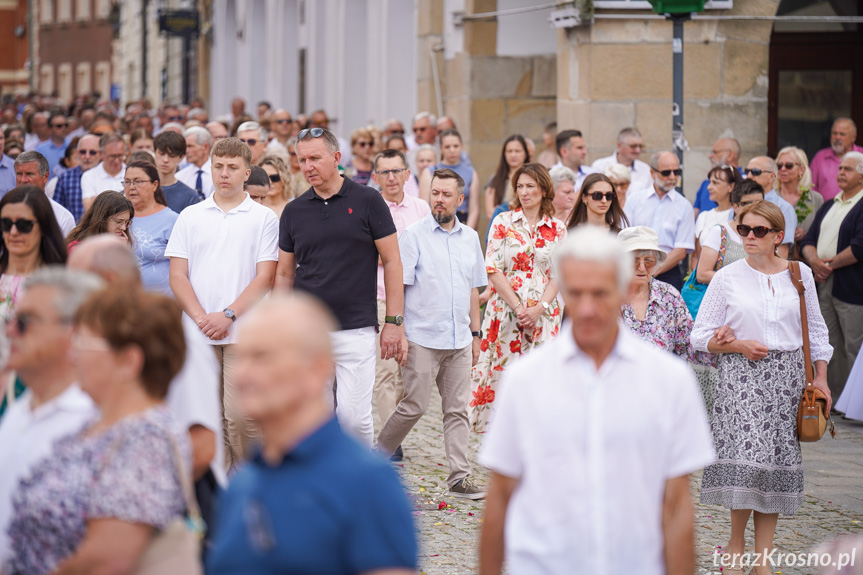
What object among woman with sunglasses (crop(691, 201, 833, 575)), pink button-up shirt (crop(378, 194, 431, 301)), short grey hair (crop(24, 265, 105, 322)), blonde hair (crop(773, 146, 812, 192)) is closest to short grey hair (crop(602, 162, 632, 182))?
blonde hair (crop(773, 146, 812, 192))

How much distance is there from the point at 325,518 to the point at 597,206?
6038 mm

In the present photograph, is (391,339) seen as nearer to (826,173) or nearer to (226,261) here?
(226,261)

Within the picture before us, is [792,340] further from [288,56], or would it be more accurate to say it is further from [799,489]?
[288,56]

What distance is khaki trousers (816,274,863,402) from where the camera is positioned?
35.1 ft

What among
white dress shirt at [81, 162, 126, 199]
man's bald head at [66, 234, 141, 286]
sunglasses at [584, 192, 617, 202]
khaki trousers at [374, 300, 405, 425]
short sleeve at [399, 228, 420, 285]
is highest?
white dress shirt at [81, 162, 126, 199]

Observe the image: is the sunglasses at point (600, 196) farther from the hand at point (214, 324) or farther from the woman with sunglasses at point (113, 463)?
the woman with sunglasses at point (113, 463)

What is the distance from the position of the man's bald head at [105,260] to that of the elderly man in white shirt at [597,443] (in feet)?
3.99

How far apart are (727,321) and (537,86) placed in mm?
12402

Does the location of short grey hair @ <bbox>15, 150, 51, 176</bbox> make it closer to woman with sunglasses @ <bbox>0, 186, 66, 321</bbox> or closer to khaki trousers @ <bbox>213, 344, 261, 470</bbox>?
khaki trousers @ <bbox>213, 344, 261, 470</bbox>

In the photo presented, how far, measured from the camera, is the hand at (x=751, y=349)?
6.23 m

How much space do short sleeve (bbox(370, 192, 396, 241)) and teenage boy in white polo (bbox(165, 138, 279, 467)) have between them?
1.93ft

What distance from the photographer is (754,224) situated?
621 centimetres

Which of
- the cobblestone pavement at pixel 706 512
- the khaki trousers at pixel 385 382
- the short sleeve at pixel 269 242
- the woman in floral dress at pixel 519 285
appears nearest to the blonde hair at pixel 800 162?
the cobblestone pavement at pixel 706 512

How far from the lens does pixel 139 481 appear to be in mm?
3158
